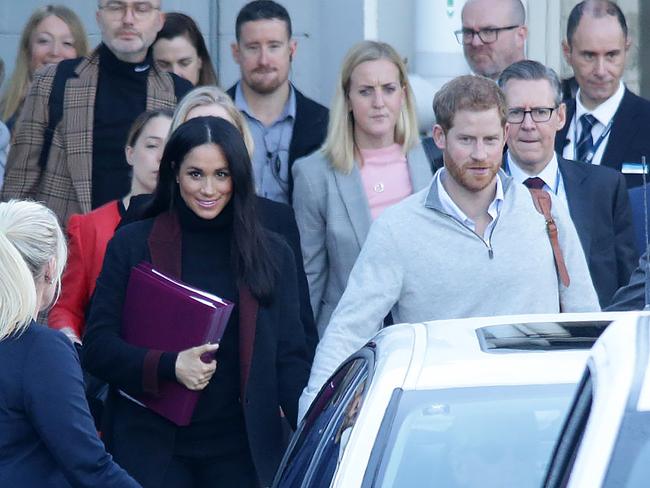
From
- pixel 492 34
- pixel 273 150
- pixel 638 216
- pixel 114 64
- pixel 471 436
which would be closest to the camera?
pixel 471 436

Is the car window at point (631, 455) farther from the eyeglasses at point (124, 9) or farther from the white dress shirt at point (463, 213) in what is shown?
the eyeglasses at point (124, 9)

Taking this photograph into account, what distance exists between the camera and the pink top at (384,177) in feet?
21.0

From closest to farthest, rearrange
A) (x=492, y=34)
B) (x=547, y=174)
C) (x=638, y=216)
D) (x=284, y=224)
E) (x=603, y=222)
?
(x=284, y=224)
(x=603, y=222)
(x=547, y=174)
(x=638, y=216)
(x=492, y=34)

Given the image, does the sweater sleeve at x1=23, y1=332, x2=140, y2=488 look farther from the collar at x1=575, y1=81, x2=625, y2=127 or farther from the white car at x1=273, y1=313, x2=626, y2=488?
the collar at x1=575, y1=81, x2=625, y2=127

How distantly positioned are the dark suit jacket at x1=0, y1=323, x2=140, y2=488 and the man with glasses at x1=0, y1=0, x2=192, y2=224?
2726 mm

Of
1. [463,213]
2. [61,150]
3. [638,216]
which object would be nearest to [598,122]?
[638,216]

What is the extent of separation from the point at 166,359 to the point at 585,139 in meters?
2.94

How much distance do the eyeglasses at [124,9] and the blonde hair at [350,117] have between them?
1.00 metres

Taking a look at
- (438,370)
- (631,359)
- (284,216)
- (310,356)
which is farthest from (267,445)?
(631,359)

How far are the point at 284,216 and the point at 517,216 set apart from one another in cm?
102

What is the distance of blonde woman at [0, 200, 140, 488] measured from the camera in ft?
13.0

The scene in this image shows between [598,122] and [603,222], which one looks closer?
[603,222]

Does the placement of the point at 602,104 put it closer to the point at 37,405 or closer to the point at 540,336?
the point at 540,336

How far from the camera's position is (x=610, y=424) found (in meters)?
2.52
